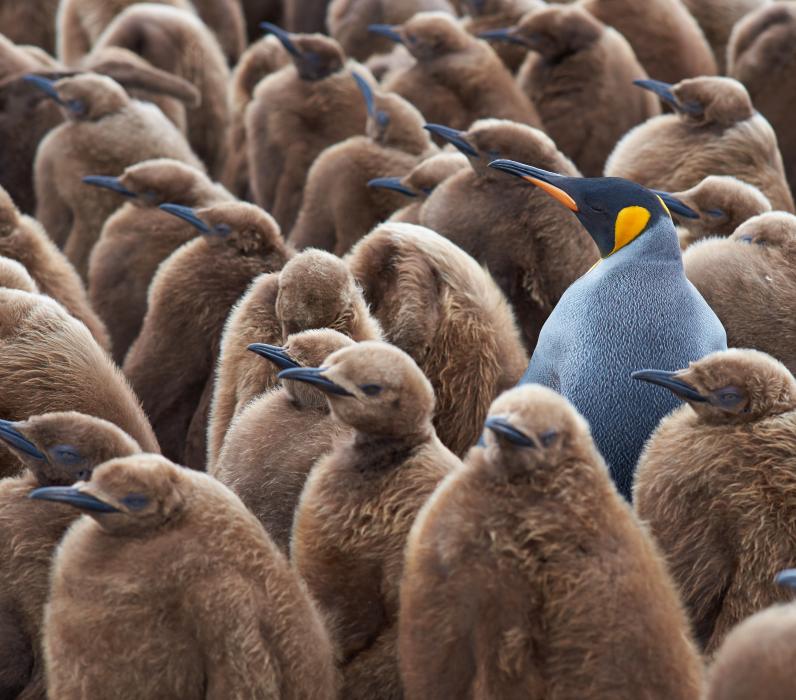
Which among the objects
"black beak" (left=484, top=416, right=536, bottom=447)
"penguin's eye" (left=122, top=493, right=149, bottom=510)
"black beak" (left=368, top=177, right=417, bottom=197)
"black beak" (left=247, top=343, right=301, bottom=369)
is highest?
"black beak" (left=484, top=416, right=536, bottom=447)

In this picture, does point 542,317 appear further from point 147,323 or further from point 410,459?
point 410,459

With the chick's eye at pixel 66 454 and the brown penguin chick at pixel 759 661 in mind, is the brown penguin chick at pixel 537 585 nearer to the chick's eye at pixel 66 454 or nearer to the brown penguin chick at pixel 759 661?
the brown penguin chick at pixel 759 661

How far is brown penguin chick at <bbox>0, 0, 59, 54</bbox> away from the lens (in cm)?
700

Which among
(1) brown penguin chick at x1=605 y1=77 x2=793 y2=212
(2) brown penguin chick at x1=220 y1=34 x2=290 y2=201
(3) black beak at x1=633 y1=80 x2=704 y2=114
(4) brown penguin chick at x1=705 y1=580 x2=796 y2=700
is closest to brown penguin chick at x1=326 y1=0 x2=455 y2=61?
(2) brown penguin chick at x1=220 y1=34 x2=290 y2=201

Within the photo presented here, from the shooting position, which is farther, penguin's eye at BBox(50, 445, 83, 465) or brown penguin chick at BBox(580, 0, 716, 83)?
brown penguin chick at BBox(580, 0, 716, 83)

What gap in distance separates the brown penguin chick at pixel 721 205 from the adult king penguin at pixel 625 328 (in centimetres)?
68

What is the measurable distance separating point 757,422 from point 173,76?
11.1ft

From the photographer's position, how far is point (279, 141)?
16.7 ft

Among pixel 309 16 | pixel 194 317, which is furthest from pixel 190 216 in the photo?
pixel 309 16

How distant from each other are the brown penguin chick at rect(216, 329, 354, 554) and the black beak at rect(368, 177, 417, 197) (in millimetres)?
1235

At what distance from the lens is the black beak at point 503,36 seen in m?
5.14

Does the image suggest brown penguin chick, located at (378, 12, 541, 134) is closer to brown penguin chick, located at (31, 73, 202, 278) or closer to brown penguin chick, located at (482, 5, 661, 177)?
brown penguin chick, located at (482, 5, 661, 177)

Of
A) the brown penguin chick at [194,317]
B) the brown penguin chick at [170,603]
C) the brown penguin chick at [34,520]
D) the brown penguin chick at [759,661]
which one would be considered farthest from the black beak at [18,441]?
the brown penguin chick at [759,661]

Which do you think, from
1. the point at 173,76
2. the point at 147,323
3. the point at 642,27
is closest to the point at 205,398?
the point at 147,323
